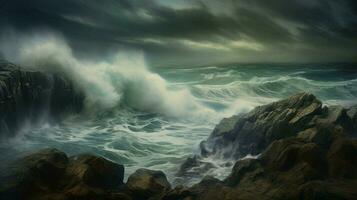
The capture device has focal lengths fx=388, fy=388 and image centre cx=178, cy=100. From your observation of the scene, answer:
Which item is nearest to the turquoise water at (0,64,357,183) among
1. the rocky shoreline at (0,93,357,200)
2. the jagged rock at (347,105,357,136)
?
the rocky shoreline at (0,93,357,200)

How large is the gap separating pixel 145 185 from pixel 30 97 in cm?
703

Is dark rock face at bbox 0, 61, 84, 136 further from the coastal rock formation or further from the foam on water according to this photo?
the coastal rock formation

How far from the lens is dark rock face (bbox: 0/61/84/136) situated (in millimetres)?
11125

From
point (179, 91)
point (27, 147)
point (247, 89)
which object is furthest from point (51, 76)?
point (247, 89)

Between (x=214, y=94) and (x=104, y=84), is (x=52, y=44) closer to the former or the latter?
(x=104, y=84)

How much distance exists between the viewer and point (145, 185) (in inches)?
280

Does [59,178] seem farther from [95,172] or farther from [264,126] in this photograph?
[264,126]

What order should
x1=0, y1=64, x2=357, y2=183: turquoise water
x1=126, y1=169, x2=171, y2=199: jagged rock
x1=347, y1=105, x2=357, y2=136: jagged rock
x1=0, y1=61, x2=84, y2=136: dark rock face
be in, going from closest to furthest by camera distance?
x1=126, y1=169, x2=171, y2=199: jagged rock < x1=347, y1=105, x2=357, y2=136: jagged rock < x1=0, y1=64, x2=357, y2=183: turquoise water < x1=0, y1=61, x2=84, y2=136: dark rock face

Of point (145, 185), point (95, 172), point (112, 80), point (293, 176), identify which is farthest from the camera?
point (112, 80)

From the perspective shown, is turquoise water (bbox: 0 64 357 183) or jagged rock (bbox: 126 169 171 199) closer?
jagged rock (bbox: 126 169 171 199)

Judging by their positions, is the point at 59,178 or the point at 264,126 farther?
the point at 264,126

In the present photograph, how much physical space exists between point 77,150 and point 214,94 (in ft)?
36.2

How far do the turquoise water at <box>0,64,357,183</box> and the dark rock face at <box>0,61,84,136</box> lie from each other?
432 millimetres

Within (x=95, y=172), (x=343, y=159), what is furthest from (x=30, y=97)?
(x=343, y=159)
